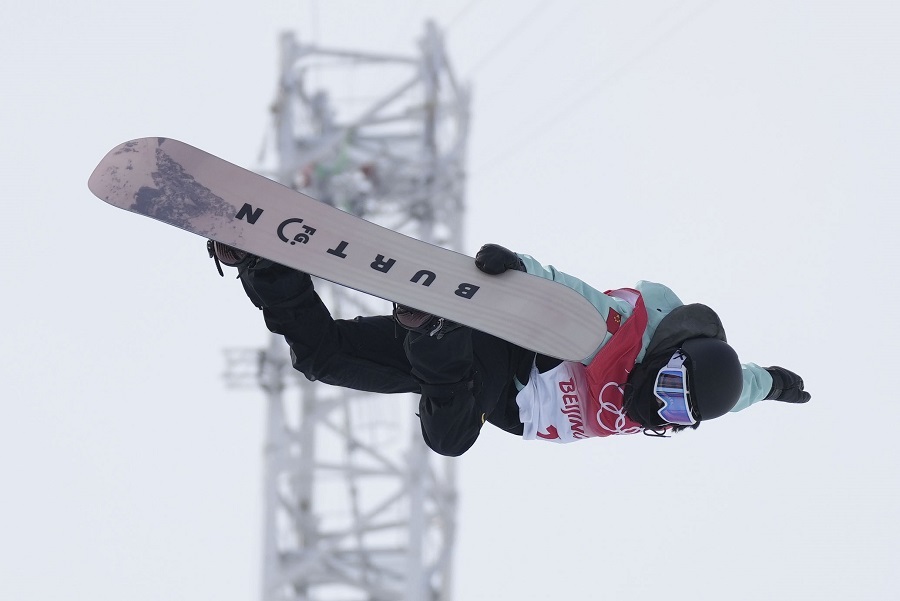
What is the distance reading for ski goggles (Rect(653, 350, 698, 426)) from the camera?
18.3 ft

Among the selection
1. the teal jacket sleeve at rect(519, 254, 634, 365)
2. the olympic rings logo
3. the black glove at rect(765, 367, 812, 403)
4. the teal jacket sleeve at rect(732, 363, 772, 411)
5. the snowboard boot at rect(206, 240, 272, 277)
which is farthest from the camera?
the black glove at rect(765, 367, 812, 403)

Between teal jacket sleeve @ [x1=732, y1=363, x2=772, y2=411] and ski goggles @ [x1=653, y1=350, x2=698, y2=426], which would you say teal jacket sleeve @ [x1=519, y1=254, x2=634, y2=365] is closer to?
ski goggles @ [x1=653, y1=350, x2=698, y2=426]

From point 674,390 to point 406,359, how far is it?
3.54ft

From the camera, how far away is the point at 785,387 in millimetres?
6379

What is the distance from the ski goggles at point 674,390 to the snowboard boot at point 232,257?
1.57m

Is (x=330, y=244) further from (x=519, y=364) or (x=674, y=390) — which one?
(x=674, y=390)

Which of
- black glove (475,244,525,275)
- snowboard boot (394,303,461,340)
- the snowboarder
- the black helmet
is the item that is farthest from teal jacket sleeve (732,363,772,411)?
snowboard boot (394,303,461,340)

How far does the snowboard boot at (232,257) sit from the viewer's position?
5352 millimetres

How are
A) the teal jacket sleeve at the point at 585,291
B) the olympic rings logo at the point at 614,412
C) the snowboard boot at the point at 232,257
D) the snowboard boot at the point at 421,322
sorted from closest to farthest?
the snowboard boot at the point at 421,322 → the snowboard boot at the point at 232,257 → the teal jacket sleeve at the point at 585,291 → the olympic rings logo at the point at 614,412

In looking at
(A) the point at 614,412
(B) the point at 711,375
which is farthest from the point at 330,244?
(B) the point at 711,375

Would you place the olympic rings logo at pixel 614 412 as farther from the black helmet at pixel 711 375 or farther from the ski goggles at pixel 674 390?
the black helmet at pixel 711 375

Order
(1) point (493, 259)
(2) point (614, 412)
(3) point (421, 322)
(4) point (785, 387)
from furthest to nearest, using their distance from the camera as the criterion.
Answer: (4) point (785, 387) < (2) point (614, 412) < (1) point (493, 259) < (3) point (421, 322)

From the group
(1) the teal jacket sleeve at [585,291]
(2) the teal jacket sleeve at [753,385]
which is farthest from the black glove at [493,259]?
(2) the teal jacket sleeve at [753,385]

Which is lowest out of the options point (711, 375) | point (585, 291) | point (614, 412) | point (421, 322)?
point (614, 412)
